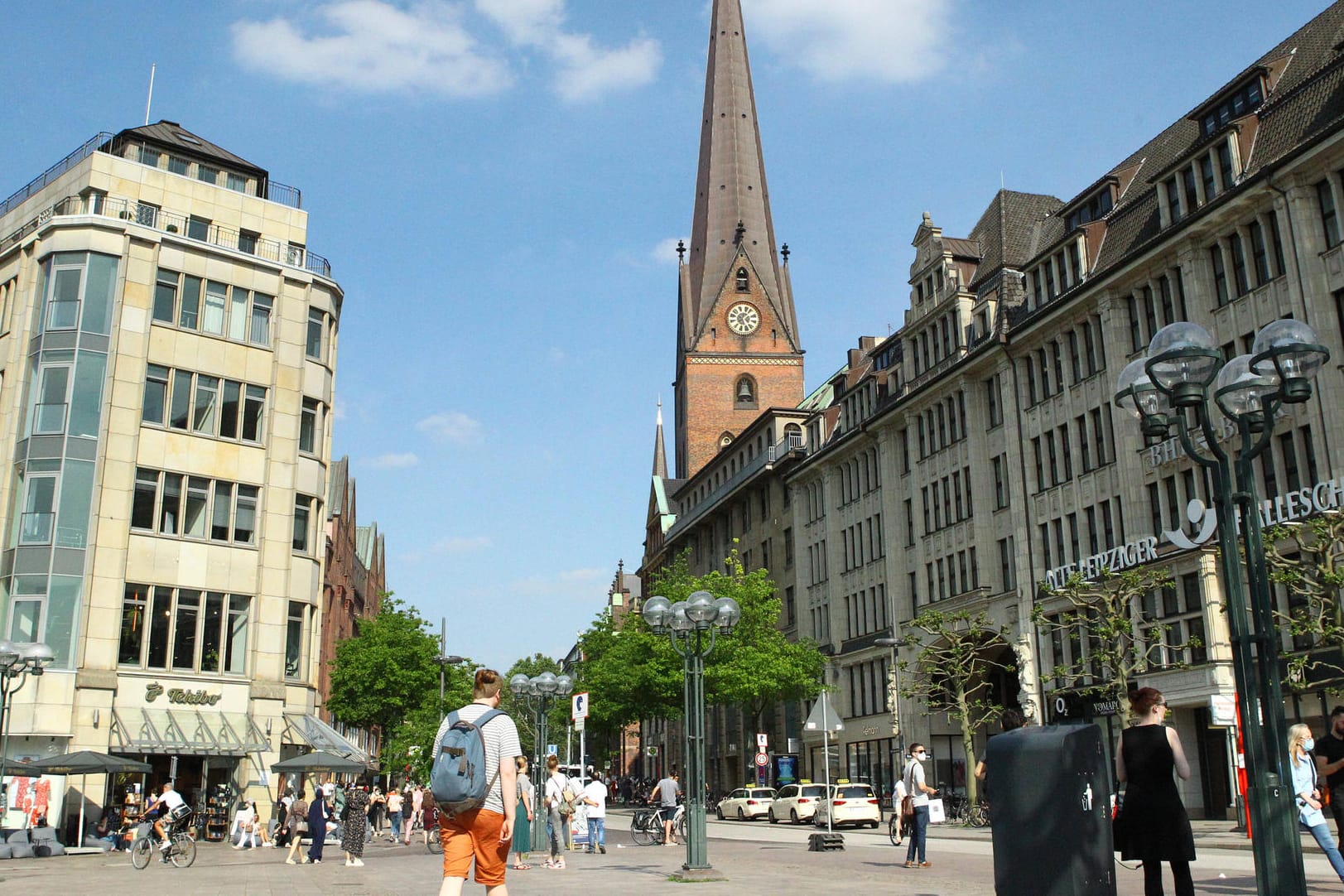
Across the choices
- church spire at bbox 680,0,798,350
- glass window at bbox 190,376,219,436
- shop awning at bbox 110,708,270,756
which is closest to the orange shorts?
shop awning at bbox 110,708,270,756

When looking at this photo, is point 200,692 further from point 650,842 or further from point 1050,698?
point 1050,698

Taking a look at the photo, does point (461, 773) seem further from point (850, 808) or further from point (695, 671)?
point (850, 808)

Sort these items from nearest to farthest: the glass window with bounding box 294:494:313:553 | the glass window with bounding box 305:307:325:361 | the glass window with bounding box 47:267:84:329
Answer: the glass window with bounding box 47:267:84:329 → the glass window with bounding box 294:494:313:553 → the glass window with bounding box 305:307:325:361

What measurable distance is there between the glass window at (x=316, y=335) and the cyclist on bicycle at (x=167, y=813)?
1626 cm

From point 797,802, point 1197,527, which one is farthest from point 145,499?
point 1197,527

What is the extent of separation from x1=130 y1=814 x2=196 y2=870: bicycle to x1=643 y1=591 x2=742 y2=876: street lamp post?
A: 10700 mm

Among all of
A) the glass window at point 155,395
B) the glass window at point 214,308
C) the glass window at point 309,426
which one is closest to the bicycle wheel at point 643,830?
the glass window at point 309,426

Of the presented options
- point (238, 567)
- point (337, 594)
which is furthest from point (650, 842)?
point (337, 594)

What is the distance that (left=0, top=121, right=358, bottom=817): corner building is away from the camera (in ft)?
111

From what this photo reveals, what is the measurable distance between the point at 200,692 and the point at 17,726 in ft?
15.8

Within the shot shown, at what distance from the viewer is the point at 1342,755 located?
11.2 m

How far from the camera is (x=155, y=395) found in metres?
36.4

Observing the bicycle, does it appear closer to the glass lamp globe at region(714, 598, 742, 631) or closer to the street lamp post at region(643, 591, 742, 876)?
the street lamp post at region(643, 591, 742, 876)

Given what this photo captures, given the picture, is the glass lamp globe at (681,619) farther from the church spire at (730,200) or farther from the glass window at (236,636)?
the church spire at (730,200)
